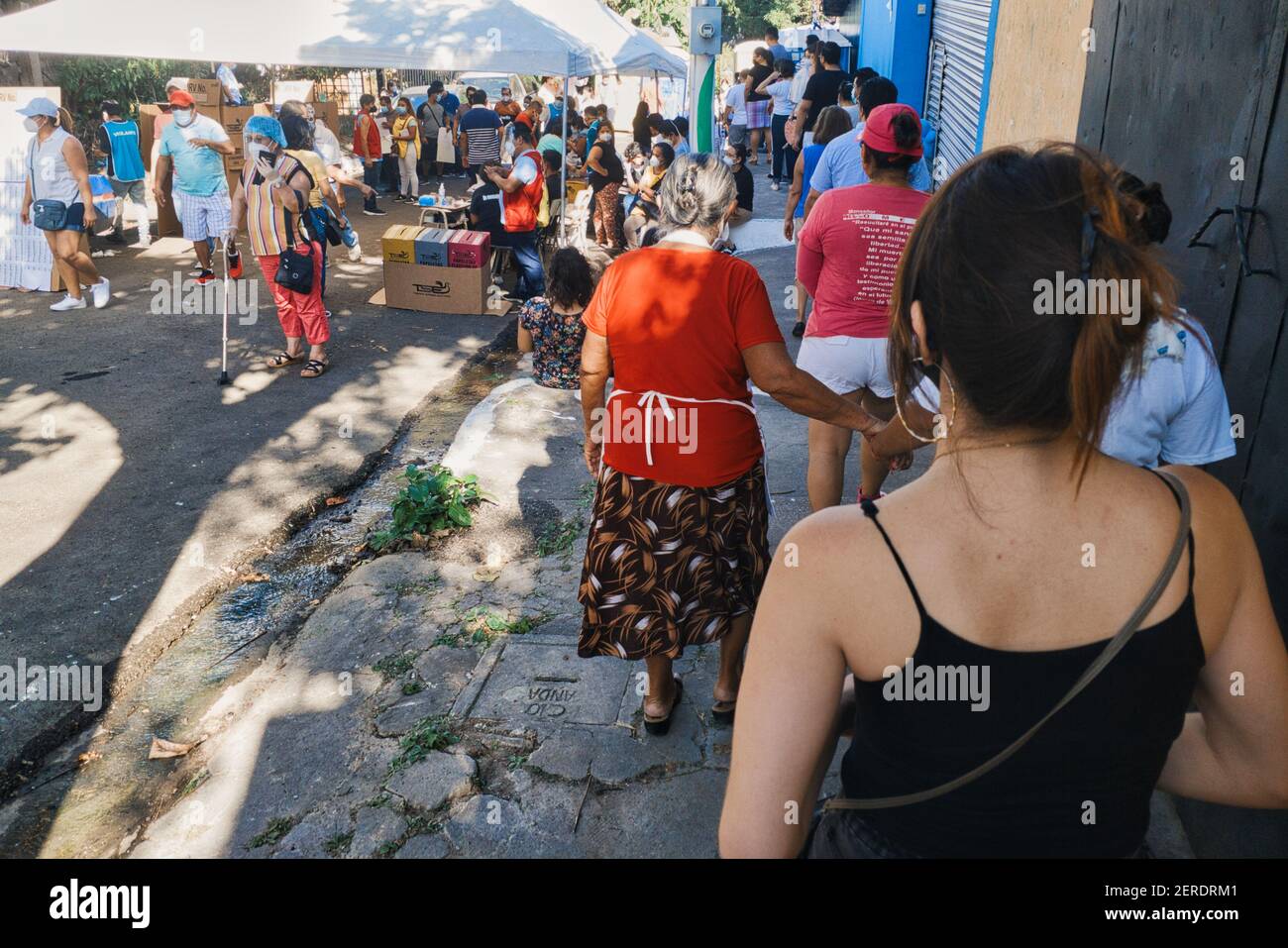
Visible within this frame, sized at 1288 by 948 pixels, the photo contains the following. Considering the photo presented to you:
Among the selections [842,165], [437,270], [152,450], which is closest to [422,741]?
[152,450]

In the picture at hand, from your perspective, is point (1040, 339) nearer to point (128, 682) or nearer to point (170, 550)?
point (128, 682)

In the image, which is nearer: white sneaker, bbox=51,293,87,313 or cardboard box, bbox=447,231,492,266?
white sneaker, bbox=51,293,87,313

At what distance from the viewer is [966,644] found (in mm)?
1188

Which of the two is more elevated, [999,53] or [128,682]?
[999,53]

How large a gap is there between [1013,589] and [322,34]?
10053mm

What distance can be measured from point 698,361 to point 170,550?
3437 mm

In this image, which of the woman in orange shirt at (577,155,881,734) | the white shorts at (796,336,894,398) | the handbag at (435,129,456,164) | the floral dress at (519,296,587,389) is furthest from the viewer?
the handbag at (435,129,456,164)

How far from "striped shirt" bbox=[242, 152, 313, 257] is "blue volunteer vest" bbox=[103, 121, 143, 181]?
5973 mm

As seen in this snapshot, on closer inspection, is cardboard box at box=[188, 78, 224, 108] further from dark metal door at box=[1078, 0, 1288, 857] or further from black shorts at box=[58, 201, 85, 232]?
dark metal door at box=[1078, 0, 1288, 857]

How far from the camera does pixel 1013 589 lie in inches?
46.6

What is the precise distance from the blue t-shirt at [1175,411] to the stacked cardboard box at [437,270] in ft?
25.8

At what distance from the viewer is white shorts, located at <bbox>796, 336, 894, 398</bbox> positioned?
4.12 m

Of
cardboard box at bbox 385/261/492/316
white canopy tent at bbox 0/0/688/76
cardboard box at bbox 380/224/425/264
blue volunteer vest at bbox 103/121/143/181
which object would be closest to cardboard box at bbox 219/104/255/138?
blue volunteer vest at bbox 103/121/143/181

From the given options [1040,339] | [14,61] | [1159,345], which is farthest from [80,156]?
[14,61]
